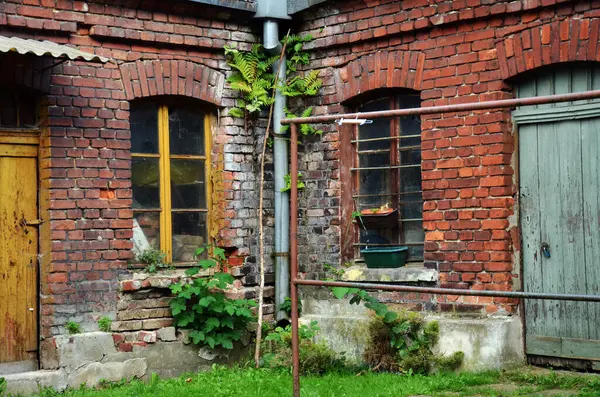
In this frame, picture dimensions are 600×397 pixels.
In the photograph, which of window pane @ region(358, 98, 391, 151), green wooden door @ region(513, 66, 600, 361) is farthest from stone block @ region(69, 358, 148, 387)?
green wooden door @ region(513, 66, 600, 361)

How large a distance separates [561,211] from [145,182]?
3925 millimetres

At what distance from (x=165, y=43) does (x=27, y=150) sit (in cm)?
171

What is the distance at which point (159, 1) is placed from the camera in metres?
8.03

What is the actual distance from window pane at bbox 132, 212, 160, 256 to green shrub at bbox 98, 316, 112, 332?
75 cm

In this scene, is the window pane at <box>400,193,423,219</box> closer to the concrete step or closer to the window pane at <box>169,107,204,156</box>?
the window pane at <box>169,107,204,156</box>

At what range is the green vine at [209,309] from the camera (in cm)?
798

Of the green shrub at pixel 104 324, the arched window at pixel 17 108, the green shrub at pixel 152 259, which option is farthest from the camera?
the green shrub at pixel 152 259

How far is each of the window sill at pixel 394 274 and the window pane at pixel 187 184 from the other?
1.70 metres

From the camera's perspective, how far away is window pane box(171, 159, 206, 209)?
→ 8.37m

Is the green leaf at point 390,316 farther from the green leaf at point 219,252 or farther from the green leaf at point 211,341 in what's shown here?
the green leaf at point 219,252

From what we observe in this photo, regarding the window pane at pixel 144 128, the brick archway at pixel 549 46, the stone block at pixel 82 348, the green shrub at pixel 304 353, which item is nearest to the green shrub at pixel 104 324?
the stone block at pixel 82 348

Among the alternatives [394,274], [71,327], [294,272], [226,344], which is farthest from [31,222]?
[394,274]

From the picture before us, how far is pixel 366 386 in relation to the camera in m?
6.91

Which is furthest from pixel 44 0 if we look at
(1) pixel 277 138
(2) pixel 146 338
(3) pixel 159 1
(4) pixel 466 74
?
(4) pixel 466 74
